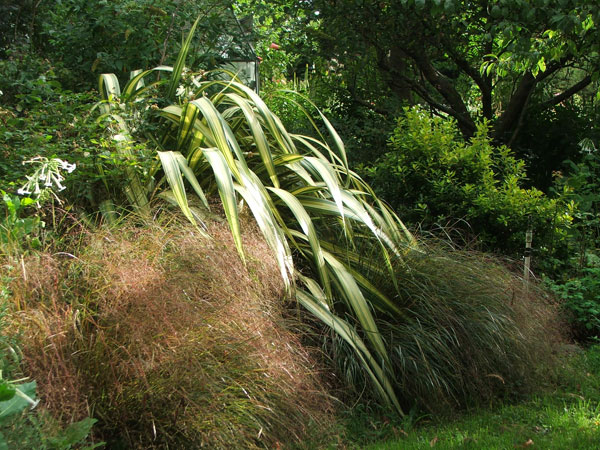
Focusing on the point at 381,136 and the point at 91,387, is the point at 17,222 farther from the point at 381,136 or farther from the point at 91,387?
the point at 381,136

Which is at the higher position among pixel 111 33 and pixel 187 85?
pixel 111 33

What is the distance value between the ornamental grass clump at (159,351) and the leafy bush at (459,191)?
9.82 ft

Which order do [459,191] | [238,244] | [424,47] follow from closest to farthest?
[238,244]
[459,191]
[424,47]

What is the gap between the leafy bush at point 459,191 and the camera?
6004 mm

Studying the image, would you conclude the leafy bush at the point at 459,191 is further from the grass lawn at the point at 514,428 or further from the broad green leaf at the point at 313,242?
the broad green leaf at the point at 313,242

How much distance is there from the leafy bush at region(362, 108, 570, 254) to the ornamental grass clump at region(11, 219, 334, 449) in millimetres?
2993

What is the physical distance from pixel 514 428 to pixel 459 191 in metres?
2.75

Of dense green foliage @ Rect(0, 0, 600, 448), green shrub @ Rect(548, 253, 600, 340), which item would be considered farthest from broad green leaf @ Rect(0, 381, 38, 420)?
green shrub @ Rect(548, 253, 600, 340)

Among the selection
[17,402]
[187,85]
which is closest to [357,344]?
[17,402]

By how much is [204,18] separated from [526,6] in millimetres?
3338

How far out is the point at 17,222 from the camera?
10.8 feet

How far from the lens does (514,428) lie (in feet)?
12.4

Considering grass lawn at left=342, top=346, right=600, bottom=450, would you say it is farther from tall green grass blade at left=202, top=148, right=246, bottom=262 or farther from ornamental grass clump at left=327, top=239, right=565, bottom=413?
tall green grass blade at left=202, top=148, right=246, bottom=262

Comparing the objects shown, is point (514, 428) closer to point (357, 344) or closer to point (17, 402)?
point (357, 344)
